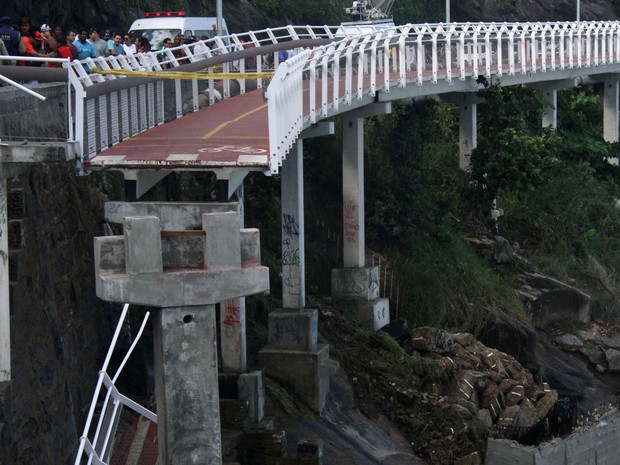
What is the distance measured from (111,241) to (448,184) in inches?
916

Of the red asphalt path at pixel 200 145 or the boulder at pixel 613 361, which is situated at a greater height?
the red asphalt path at pixel 200 145

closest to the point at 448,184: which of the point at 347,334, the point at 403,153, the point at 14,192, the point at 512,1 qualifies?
the point at 403,153

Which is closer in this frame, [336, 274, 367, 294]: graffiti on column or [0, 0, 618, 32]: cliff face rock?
[336, 274, 367, 294]: graffiti on column

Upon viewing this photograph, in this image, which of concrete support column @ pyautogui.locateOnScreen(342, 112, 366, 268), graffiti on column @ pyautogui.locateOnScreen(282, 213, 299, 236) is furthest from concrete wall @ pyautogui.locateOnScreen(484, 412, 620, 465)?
concrete support column @ pyautogui.locateOnScreen(342, 112, 366, 268)

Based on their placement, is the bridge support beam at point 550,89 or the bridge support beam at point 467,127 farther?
the bridge support beam at point 550,89

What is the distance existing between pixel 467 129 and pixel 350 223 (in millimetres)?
9339

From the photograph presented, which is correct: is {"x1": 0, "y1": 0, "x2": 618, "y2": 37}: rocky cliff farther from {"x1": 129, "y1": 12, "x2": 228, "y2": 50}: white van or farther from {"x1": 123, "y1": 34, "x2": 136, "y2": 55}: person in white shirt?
{"x1": 123, "y1": 34, "x2": 136, "y2": 55}: person in white shirt

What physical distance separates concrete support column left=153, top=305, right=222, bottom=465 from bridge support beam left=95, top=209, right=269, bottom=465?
0.03 feet

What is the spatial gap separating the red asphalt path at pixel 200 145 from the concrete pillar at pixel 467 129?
46.8 ft

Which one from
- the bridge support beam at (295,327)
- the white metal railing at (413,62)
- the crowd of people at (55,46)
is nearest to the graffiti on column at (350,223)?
the white metal railing at (413,62)

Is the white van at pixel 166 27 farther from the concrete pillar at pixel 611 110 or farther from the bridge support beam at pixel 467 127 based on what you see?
the concrete pillar at pixel 611 110

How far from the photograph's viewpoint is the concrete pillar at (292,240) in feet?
82.2

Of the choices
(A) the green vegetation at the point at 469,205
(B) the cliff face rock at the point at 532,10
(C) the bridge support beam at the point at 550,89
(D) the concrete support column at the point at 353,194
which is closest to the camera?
(D) the concrete support column at the point at 353,194

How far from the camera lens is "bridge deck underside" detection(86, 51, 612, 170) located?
18.0m
